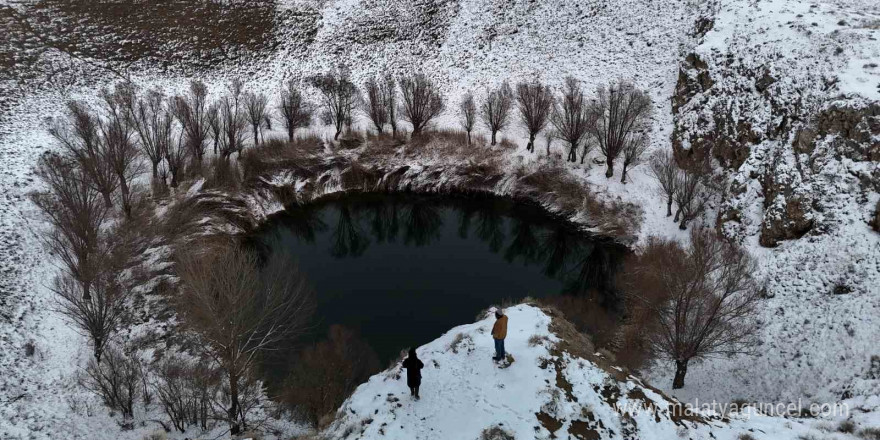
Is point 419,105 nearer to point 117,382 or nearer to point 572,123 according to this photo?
point 572,123

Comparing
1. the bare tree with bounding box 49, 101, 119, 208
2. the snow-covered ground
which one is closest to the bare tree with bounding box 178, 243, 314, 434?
the snow-covered ground

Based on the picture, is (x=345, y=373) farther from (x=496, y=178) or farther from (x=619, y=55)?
(x=619, y=55)

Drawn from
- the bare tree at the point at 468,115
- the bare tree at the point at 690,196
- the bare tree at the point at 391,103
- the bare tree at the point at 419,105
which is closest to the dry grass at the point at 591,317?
the bare tree at the point at 690,196

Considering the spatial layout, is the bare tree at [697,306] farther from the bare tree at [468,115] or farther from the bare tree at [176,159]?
the bare tree at [176,159]

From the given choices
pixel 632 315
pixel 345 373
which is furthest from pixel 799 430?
pixel 345 373

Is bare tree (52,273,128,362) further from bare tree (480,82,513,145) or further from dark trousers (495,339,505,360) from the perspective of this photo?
bare tree (480,82,513,145)

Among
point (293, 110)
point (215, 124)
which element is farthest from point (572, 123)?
point (215, 124)
